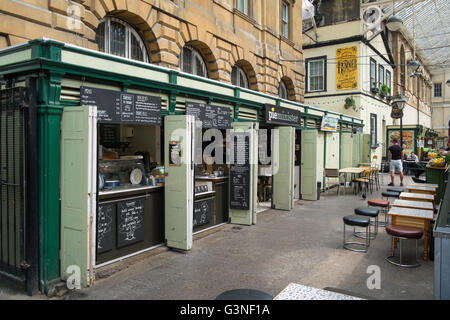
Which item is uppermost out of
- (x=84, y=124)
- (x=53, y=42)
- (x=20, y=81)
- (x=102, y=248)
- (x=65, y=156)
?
(x=53, y=42)

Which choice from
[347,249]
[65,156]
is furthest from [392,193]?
[65,156]

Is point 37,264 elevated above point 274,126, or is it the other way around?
point 274,126

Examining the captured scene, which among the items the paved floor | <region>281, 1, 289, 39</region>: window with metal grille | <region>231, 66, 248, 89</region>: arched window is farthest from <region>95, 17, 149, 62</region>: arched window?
<region>281, 1, 289, 39</region>: window with metal grille

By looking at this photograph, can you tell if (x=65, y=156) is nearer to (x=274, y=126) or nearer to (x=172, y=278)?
(x=172, y=278)

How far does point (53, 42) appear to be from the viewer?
473cm

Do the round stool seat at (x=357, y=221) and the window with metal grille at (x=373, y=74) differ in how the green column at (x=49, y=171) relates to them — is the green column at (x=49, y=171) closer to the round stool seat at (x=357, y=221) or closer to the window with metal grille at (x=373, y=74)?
the round stool seat at (x=357, y=221)

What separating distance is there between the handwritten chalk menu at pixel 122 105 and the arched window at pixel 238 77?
7583 mm

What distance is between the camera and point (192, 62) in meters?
11.4

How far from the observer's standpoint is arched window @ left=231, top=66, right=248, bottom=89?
44.8 feet

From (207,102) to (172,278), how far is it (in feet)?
13.9

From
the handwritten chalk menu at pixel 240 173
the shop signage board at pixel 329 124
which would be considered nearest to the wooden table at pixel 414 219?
the handwritten chalk menu at pixel 240 173

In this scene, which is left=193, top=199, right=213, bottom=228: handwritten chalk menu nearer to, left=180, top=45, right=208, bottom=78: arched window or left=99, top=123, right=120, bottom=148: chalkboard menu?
left=99, top=123, right=120, bottom=148: chalkboard menu

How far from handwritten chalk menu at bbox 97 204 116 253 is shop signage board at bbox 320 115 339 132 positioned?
1112 cm

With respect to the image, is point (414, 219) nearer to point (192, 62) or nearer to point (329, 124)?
point (192, 62)
